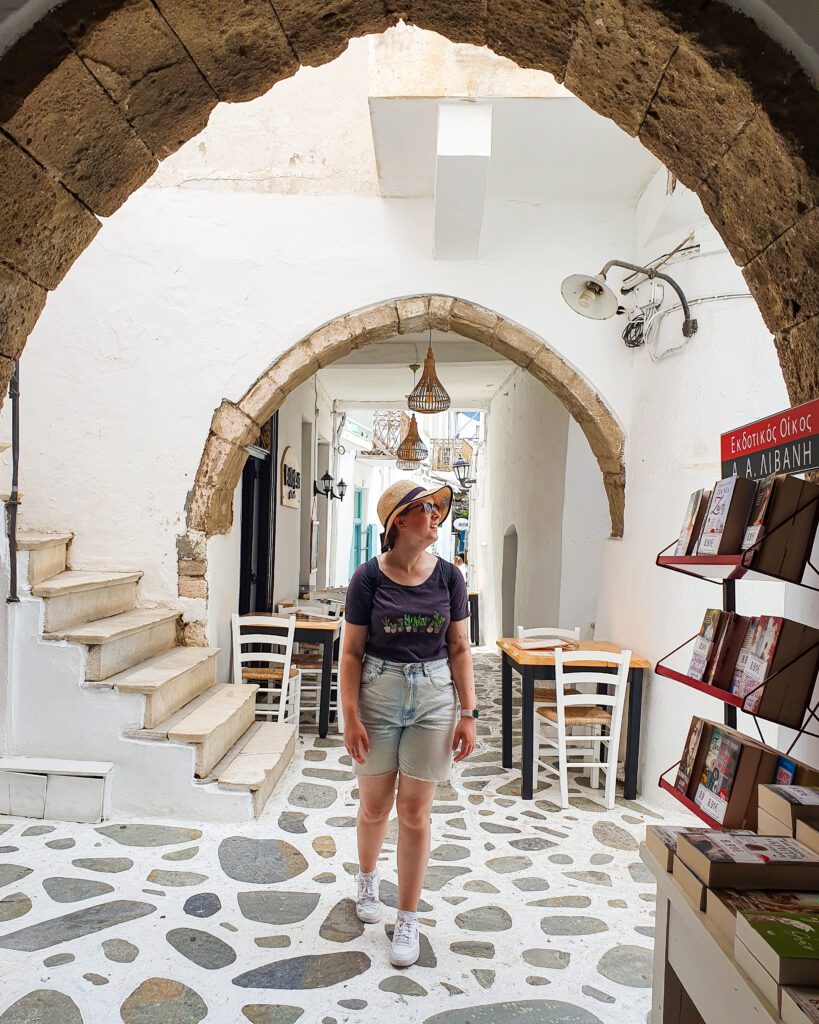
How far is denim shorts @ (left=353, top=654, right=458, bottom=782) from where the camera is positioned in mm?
2148

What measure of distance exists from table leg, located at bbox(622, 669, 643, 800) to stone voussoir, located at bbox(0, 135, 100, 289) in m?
3.25

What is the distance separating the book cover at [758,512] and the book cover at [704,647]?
252 millimetres

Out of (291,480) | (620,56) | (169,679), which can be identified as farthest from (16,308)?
(291,480)

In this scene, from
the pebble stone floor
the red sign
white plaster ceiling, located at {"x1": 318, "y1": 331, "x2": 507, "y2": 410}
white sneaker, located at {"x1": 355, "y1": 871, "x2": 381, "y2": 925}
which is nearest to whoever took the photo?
the red sign

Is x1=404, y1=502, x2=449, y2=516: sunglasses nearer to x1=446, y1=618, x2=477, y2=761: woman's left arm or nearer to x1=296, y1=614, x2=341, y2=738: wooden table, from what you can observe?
x1=446, y1=618, x2=477, y2=761: woman's left arm

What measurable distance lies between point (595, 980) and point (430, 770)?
2.65 feet

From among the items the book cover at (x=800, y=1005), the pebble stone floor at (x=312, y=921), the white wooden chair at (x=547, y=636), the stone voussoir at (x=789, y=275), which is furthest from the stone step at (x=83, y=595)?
the book cover at (x=800, y=1005)

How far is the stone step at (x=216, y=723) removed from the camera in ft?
11.0

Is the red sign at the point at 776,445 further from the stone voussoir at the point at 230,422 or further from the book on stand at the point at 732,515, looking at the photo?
the stone voussoir at the point at 230,422

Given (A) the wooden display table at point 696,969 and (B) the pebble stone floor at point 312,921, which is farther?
(B) the pebble stone floor at point 312,921

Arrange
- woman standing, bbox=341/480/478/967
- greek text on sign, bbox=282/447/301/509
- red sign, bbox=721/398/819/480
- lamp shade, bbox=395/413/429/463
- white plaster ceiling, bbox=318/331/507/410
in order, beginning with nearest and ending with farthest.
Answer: red sign, bbox=721/398/819/480
woman standing, bbox=341/480/478/967
greek text on sign, bbox=282/447/301/509
white plaster ceiling, bbox=318/331/507/410
lamp shade, bbox=395/413/429/463

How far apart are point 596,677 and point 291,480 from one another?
392 cm

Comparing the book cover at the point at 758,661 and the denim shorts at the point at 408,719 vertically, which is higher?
the book cover at the point at 758,661

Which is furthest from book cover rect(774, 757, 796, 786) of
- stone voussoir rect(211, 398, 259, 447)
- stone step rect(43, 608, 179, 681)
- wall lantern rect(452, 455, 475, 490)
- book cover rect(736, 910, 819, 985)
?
wall lantern rect(452, 455, 475, 490)
